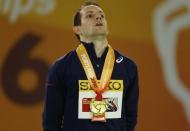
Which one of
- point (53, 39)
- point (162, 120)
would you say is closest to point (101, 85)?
point (53, 39)

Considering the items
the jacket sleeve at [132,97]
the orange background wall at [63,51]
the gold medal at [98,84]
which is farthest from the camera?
the orange background wall at [63,51]

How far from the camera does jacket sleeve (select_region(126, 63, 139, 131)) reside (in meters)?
2.03

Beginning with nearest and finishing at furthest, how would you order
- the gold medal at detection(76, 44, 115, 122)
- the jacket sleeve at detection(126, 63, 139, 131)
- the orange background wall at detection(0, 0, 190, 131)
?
the gold medal at detection(76, 44, 115, 122) < the jacket sleeve at detection(126, 63, 139, 131) < the orange background wall at detection(0, 0, 190, 131)

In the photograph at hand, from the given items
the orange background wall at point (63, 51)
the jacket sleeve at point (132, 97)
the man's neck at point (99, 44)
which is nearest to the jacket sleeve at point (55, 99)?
the man's neck at point (99, 44)

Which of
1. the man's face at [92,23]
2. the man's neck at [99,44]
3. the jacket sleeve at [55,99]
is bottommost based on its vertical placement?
the jacket sleeve at [55,99]

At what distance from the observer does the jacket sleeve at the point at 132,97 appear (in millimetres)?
2027

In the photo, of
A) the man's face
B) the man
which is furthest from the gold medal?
the man's face

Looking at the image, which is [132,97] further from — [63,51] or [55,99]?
[63,51]

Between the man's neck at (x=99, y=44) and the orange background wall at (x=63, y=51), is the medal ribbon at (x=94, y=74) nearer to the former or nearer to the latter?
the man's neck at (x=99, y=44)

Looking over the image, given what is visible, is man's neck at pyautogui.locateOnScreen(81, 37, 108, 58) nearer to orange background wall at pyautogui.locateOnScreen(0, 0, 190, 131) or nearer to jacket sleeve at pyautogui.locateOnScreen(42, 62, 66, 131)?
jacket sleeve at pyautogui.locateOnScreen(42, 62, 66, 131)

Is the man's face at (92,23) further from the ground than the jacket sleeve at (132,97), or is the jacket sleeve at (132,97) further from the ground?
the man's face at (92,23)

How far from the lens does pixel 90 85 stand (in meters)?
1.93

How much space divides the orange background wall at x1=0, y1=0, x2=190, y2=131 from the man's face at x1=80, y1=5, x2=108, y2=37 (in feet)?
5.04

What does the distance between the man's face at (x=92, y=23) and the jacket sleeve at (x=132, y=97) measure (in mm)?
197
